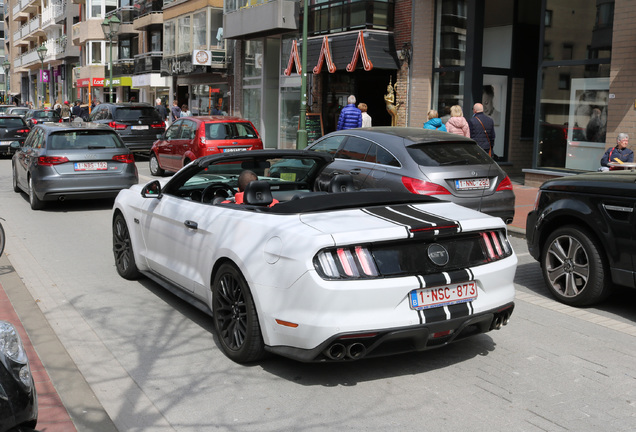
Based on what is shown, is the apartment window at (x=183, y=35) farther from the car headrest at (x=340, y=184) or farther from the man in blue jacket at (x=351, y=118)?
the car headrest at (x=340, y=184)

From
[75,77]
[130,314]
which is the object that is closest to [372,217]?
[130,314]

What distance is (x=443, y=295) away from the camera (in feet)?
14.8

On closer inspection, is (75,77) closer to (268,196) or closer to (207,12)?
(207,12)

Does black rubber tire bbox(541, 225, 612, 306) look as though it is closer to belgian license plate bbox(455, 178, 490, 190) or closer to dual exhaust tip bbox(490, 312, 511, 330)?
dual exhaust tip bbox(490, 312, 511, 330)

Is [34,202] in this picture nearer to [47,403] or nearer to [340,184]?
[340,184]

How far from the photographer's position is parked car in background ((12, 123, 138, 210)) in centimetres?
1238

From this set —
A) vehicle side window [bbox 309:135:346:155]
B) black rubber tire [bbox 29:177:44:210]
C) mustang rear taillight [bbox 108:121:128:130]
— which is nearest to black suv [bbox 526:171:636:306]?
vehicle side window [bbox 309:135:346:155]

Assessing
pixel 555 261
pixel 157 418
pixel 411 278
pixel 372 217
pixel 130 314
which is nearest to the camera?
pixel 157 418

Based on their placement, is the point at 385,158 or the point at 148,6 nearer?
the point at 385,158

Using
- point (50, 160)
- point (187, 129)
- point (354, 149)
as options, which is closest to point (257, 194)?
point (354, 149)

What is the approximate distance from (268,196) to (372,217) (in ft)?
3.37

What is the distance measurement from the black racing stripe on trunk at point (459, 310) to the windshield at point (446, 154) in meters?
5.08

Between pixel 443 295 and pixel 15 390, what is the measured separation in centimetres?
261

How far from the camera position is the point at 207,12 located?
33531 millimetres
